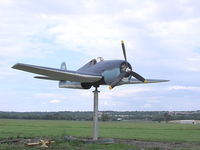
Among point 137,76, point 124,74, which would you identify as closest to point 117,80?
point 124,74

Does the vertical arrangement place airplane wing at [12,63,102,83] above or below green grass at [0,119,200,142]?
above

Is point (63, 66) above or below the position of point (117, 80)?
above

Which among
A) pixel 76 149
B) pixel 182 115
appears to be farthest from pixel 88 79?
pixel 182 115

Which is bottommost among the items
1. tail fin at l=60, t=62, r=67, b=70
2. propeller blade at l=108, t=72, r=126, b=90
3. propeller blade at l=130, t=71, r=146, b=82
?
propeller blade at l=108, t=72, r=126, b=90

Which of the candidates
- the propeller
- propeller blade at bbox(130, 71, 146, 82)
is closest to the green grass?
propeller blade at bbox(130, 71, 146, 82)

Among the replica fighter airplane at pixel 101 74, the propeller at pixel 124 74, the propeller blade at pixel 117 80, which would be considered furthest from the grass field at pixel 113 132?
the replica fighter airplane at pixel 101 74

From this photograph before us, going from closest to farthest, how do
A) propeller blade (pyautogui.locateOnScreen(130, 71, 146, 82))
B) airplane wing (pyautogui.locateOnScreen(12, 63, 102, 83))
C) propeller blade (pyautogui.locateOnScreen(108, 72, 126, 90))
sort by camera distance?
airplane wing (pyautogui.locateOnScreen(12, 63, 102, 83)) < propeller blade (pyautogui.locateOnScreen(108, 72, 126, 90)) < propeller blade (pyautogui.locateOnScreen(130, 71, 146, 82))

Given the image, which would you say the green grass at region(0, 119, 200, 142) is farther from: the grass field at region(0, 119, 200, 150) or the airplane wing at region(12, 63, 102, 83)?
the airplane wing at region(12, 63, 102, 83)

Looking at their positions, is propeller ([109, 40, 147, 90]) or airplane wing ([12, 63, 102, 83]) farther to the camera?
propeller ([109, 40, 147, 90])

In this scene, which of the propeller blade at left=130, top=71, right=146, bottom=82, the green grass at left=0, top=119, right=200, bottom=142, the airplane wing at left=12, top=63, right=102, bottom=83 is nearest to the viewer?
the airplane wing at left=12, top=63, right=102, bottom=83

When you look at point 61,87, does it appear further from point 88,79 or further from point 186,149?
point 186,149

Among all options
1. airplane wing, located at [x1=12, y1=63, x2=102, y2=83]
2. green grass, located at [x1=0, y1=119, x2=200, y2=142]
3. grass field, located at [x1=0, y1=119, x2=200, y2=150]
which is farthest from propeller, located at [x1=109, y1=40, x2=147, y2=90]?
green grass, located at [x1=0, y1=119, x2=200, y2=142]

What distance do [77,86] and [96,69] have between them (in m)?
2.26

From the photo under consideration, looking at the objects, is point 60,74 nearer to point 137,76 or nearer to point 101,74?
point 101,74
